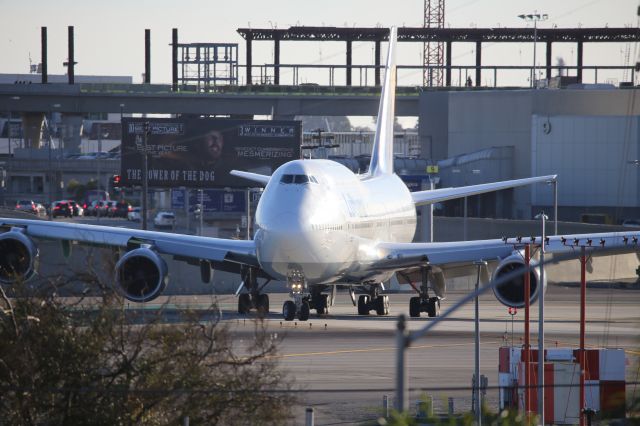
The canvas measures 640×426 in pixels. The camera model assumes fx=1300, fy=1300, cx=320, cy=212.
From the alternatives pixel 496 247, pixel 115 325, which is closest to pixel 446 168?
pixel 496 247

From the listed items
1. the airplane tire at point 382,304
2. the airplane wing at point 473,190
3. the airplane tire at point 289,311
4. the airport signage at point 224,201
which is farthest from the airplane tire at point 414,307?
the airport signage at point 224,201

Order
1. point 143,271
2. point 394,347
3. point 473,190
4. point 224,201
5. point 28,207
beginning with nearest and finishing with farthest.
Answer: point 394,347, point 143,271, point 473,190, point 224,201, point 28,207

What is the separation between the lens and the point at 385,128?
5300 centimetres

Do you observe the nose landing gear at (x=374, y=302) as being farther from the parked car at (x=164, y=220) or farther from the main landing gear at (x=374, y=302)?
the parked car at (x=164, y=220)

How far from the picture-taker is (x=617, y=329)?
4050 centimetres

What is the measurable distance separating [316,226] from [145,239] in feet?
25.4

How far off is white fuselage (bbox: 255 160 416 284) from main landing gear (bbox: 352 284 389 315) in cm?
190

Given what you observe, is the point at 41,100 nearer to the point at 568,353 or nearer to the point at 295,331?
the point at 295,331

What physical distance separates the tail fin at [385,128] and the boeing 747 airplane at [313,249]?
2.84 metres

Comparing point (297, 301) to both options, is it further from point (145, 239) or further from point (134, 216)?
point (134, 216)

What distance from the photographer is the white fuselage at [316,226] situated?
38094 mm

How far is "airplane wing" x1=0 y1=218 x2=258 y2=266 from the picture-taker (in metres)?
42.3

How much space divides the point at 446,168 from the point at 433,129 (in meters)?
10.1

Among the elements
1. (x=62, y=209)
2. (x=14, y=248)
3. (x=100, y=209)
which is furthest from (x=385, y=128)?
(x=100, y=209)
